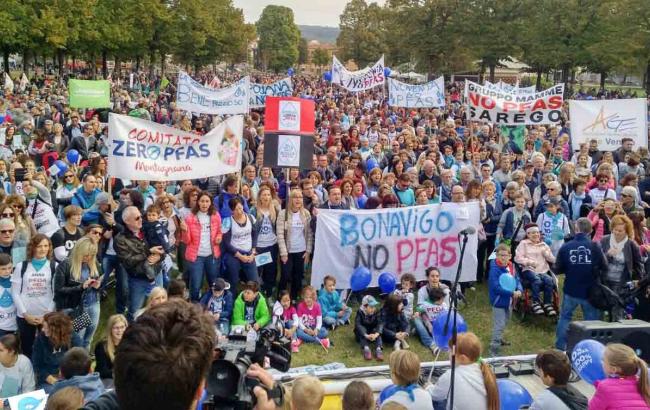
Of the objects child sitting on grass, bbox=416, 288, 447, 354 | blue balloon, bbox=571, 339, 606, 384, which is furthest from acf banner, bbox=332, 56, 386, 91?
blue balloon, bbox=571, 339, 606, 384

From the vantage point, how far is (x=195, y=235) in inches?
327

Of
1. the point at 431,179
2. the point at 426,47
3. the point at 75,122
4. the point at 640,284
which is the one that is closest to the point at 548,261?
the point at 640,284

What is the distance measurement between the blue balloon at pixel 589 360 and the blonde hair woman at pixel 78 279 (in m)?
4.62

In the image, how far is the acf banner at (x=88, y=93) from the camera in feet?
56.2

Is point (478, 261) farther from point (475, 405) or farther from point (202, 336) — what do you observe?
point (202, 336)

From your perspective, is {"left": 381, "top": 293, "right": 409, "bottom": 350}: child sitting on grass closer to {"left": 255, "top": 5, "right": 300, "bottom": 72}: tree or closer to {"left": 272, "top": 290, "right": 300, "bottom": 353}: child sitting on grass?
{"left": 272, "top": 290, "right": 300, "bottom": 353}: child sitting on grass

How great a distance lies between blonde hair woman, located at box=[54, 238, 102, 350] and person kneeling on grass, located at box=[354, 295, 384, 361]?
3.20 m

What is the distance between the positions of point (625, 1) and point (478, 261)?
38.7 meters

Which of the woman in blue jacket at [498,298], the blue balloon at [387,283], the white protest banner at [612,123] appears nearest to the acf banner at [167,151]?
the blue balloon at [387,283]

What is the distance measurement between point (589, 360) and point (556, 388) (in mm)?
1127

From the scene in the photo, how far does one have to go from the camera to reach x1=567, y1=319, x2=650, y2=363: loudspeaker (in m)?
5.97

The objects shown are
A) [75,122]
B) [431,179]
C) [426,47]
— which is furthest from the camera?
[426,47]

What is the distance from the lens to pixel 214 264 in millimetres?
8500

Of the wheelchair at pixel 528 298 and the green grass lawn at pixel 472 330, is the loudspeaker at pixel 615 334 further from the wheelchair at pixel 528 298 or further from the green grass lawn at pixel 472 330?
the wheelchair at pixel 528 298
